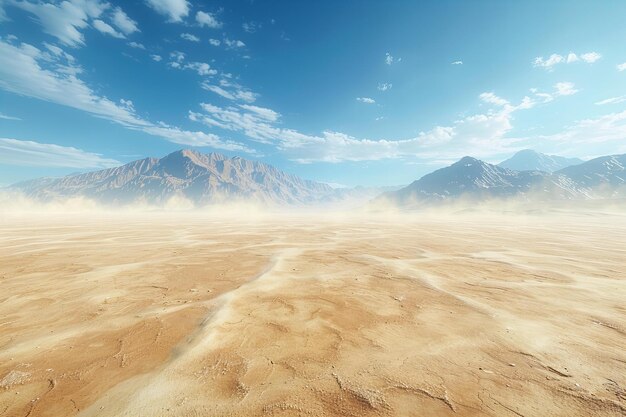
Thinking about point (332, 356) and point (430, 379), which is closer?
point (430, 379)

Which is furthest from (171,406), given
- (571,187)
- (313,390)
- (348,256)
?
(571,187)

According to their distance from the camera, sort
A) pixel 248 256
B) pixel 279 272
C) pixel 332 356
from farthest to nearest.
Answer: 1. pixel 248 256
2. pixel 279 272
3. pixel 332 356

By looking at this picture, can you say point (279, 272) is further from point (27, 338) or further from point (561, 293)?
point (561, 293)

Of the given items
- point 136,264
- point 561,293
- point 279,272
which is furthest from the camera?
point 136,264

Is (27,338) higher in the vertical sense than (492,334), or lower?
higher

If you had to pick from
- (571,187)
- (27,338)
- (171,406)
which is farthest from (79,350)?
(571,187)

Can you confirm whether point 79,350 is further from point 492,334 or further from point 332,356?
point 492,334
